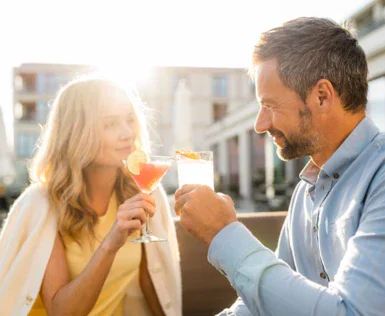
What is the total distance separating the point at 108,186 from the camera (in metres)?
2.38

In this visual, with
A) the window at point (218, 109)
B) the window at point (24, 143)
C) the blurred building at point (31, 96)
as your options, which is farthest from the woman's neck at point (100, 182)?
the window at point (24, 143)

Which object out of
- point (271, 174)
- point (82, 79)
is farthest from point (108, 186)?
point (271, 174)

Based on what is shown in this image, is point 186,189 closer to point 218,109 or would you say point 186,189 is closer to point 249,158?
point 249,158

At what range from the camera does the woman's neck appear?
236 centimetres

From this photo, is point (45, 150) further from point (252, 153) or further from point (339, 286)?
point (252, 153)

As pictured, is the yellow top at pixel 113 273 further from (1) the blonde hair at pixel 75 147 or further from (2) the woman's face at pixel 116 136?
(2) the woman's face at pixel 116 136

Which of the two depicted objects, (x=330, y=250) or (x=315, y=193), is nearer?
(x=330, y=250)

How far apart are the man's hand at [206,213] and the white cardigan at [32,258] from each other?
0.96 metres

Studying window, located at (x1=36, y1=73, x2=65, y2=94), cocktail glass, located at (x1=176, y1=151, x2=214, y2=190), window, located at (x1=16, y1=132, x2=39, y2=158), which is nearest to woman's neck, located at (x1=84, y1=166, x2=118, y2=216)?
cocktail glass, located at (x1=176, y1=151, x2=214, y2=190)

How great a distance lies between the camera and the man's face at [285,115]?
1494mm

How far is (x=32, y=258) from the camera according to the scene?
200 cm

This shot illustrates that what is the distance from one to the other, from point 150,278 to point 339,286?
1.34 metres

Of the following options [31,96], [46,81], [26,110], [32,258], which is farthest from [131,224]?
[26,110]

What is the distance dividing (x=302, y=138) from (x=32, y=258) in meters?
1.28
